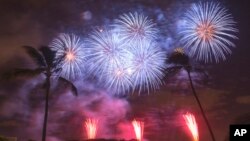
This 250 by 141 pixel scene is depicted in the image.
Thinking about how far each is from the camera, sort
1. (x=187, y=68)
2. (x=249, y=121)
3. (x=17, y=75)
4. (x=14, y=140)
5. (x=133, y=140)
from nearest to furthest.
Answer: (x=14, y=140), (x=17, y=75), (x=187, y=68), (x=133, y=140), (x=249, y=121)

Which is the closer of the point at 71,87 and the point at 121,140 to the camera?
the point at 71,87

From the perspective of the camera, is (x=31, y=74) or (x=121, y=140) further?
(x=121, y=140)

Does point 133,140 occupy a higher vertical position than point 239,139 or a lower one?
higher

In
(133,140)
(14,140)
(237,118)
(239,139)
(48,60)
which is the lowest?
(239,139)

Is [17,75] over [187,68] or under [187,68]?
under

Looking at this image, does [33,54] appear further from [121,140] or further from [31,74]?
[121,140]

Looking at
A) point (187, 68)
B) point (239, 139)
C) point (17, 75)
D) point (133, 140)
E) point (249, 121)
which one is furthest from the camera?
point (249, 121)

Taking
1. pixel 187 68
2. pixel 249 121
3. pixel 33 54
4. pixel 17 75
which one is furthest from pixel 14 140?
pixel 249 121

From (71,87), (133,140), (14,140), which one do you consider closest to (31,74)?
(71,87)

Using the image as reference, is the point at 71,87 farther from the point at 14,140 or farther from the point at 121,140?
the point at 121,140
